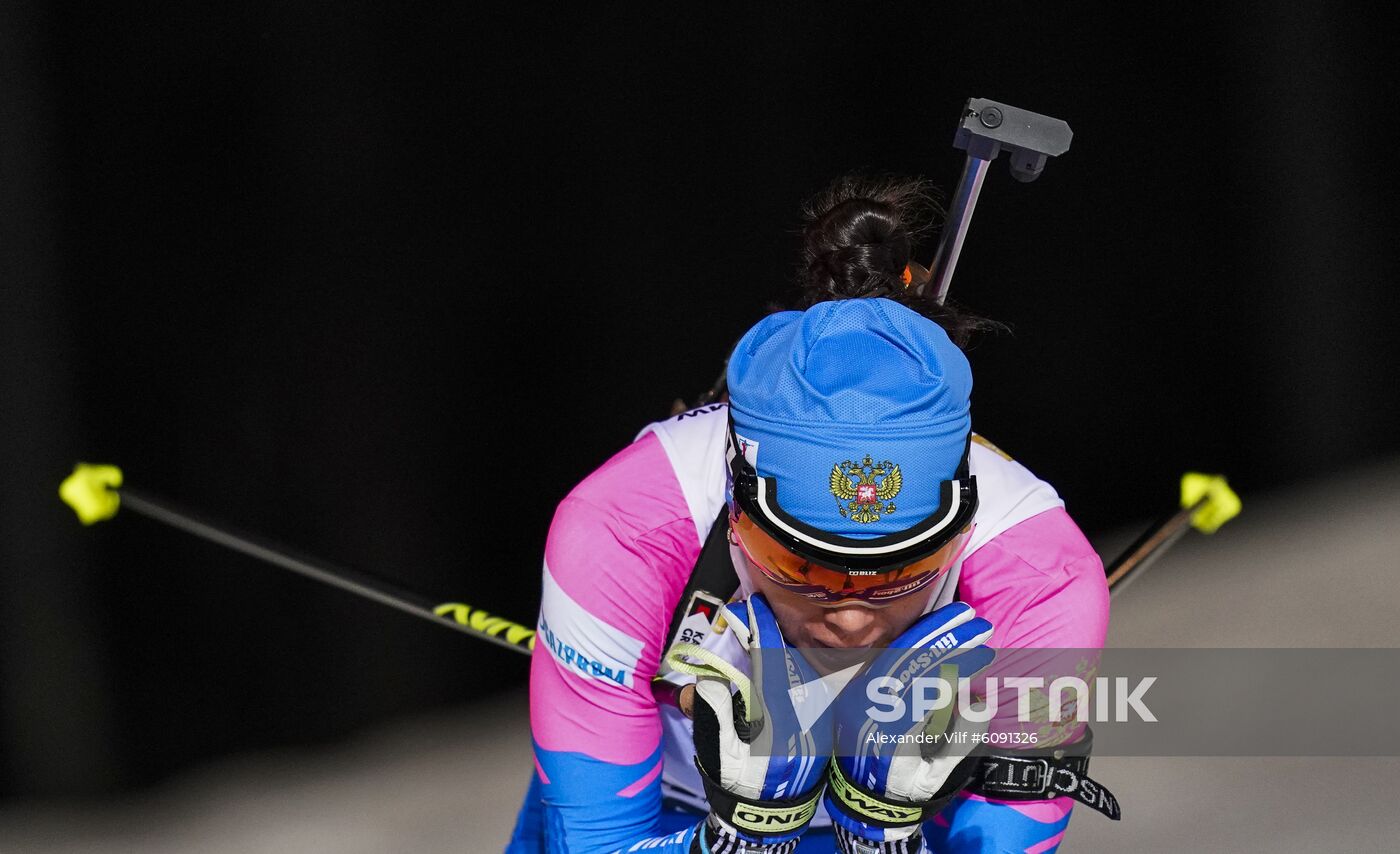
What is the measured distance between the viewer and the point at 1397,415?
3205 millimetres

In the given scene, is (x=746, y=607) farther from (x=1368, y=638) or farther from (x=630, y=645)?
(x=1368, y=638)

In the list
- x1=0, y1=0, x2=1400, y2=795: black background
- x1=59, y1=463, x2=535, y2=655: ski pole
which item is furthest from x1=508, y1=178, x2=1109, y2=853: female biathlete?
x1=0, y1=0, x2=1400, y2=795: black background

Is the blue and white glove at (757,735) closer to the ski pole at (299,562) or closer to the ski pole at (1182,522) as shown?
the ski pole at (299,562)

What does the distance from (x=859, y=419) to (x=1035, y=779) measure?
437 millimetres

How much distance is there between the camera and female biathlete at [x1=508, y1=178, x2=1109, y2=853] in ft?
3.45

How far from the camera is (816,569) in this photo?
108cm

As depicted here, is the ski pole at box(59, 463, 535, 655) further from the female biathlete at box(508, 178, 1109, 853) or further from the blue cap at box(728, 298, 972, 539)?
the blue cap at box(728, 298, 972, 539)

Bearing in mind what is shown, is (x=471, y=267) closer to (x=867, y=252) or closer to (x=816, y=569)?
(x=867, y=252)

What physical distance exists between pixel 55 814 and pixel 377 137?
4.78ft

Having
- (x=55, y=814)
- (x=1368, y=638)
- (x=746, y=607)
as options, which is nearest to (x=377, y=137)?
(x=55, y=814)

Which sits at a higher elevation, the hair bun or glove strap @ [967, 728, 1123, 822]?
the hair bun

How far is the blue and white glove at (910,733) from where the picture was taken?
114cm

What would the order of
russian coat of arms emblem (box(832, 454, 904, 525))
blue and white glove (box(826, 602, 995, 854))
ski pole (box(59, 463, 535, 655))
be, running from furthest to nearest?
ski pole (box(59, 463, 535, 655))
blue and white glove (box(826, 602, 995, 854))
russian coat of arms emblem (box(832, 454, 904, 525))

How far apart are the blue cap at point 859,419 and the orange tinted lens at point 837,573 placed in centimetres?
4
